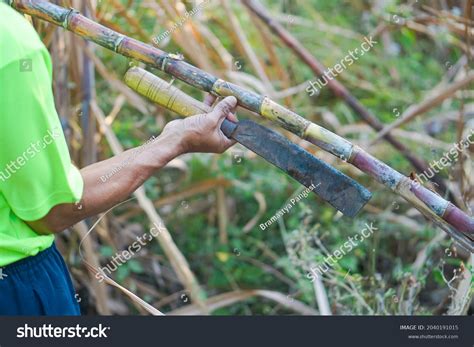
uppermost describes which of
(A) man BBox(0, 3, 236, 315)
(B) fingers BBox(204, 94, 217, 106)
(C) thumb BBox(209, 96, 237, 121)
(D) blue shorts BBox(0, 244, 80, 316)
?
(B) fingers BBox(204, 94, 217, 106)

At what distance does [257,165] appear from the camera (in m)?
3.71

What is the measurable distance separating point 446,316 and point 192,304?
1011 millimetres

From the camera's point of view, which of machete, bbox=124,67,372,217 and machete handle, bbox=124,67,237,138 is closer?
machete, bbox=124,67,372,217

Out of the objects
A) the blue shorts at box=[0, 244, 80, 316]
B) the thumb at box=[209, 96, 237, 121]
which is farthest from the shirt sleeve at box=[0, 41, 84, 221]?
the thumb at box=[209, 96, 237, 121]

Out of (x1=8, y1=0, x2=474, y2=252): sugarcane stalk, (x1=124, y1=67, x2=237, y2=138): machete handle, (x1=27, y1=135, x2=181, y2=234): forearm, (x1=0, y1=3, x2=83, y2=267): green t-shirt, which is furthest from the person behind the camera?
(x1=124, y1=67, x2=237, y2=138): machete handle

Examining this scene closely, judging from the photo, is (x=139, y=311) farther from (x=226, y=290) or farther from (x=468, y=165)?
(x=468, y=165)

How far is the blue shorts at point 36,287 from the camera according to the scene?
5.57 ft

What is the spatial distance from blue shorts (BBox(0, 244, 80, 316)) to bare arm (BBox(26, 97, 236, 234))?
0.09 m

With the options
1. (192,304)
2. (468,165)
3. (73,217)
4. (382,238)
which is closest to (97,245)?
(192,304)

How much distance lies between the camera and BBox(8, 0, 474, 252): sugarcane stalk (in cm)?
185

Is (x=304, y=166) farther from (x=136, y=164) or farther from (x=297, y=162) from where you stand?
(x=136, y=164)

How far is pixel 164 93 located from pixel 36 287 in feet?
1.74

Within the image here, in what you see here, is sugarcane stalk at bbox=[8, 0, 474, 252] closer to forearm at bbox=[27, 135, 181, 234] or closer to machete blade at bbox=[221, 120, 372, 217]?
machete blade at bbox=[221, 120, 372, 217]

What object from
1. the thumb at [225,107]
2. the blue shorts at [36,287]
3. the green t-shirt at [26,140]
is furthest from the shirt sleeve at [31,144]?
the thumb at [225,107]
